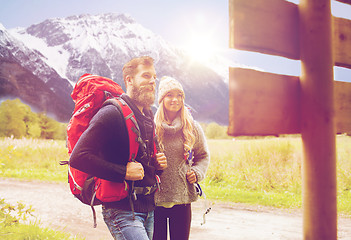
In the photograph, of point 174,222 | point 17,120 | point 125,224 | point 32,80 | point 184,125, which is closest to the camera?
point 125,224

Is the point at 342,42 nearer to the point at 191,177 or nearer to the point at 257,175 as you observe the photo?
the point at 191,177

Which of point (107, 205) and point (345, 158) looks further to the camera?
point (345, 158)

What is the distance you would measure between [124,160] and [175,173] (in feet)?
3.01

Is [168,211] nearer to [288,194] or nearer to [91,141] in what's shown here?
[91,141]

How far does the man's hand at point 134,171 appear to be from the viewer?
191 cm

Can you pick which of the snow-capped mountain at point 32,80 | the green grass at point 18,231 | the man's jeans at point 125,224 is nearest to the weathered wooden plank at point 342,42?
the man's jeans at point 125,224

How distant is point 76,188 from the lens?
1977mm

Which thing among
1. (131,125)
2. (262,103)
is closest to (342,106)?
(262,103)

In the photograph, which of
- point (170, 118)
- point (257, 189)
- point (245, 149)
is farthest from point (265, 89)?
point (245, 149)

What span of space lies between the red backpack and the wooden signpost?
0.89m

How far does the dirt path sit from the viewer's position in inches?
189

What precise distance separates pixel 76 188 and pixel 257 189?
711cm

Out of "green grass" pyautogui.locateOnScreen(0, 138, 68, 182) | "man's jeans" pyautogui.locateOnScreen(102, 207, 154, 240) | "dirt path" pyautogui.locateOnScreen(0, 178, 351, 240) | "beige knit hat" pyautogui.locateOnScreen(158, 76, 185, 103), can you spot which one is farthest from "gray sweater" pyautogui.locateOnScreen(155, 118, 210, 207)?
"green grass" pyautogui.locateOnScreen(0, 138, 68, 182)

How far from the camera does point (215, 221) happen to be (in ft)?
18.1
